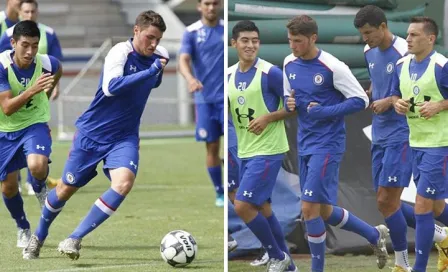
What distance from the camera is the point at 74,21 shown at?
2414 centimetres

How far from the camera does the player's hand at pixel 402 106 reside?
7.00m

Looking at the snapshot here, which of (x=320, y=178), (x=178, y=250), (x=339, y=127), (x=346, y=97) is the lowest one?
(x=178, y=250)

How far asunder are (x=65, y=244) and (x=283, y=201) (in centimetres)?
180

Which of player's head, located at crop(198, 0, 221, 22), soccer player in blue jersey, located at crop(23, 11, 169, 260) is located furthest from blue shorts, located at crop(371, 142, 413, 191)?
player's head, located at crop(198, 0, 221, 22)

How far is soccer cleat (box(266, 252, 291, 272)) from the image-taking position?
7535 mm

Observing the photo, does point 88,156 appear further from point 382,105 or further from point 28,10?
point 28,10

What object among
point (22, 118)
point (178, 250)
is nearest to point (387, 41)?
point (178, 250)

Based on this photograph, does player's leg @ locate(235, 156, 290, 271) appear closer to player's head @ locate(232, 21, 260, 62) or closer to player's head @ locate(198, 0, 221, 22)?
player's head @ locate(232, 21, 260, 62)

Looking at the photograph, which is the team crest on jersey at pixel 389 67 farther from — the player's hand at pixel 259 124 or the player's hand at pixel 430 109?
the player's hand at pixel 259 124

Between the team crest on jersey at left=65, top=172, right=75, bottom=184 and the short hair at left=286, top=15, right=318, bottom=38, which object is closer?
the short hair at left=286, top=15, right=318, bottom=38

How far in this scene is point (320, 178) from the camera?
7.12m

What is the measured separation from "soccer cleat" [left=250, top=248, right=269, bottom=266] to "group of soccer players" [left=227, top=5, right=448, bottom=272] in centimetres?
21

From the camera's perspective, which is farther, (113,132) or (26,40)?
(26,40)

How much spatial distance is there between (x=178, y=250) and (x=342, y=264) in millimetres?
1361
